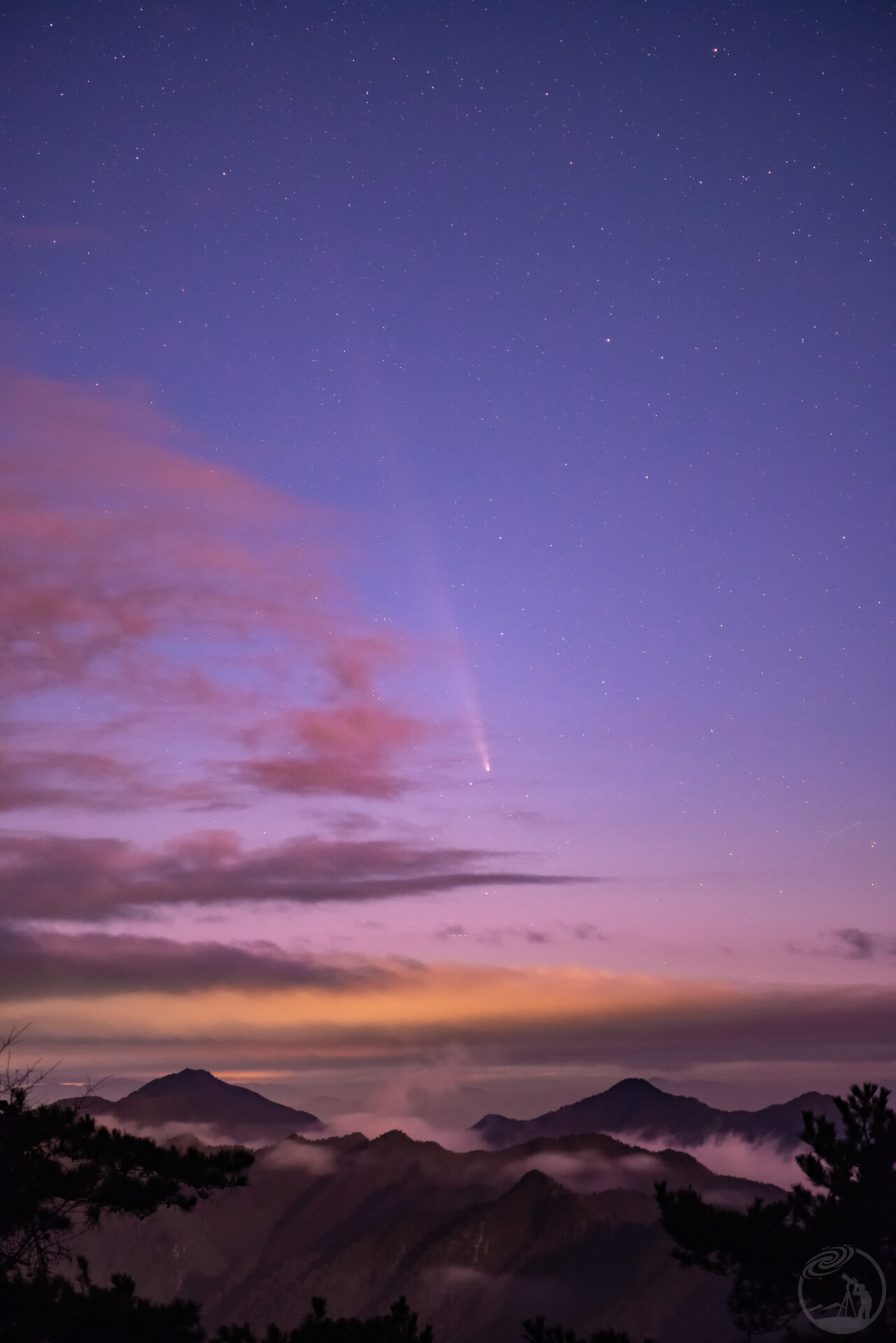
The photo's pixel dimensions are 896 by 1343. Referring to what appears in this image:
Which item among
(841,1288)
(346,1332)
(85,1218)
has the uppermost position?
(85,1218)

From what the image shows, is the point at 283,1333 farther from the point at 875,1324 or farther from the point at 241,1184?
the point at 875,1324

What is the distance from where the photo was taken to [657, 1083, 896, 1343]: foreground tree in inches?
1414

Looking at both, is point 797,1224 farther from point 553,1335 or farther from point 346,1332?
point 346,1332

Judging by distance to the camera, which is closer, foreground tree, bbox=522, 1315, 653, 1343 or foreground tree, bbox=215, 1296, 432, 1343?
foreground tree, bbox=215, 1296, 432, 1343

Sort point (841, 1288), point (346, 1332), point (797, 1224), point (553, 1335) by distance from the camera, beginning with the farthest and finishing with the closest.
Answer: point (797, 1224), point (841, 1288), point (553, 1335), point (346, 1332)

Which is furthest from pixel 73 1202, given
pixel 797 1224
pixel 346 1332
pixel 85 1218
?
pixel 797 1224

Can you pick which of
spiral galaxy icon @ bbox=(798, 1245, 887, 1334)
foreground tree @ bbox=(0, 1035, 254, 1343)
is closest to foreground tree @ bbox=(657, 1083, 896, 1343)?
spiral galaxy icon @ bbox=(798, 1245, 887, 1334)

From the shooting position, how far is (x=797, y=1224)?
37031 millimetres

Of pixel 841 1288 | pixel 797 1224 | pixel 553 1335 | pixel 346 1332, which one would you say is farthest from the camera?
pixel 797 1224

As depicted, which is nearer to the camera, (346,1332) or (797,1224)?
(346,1332)

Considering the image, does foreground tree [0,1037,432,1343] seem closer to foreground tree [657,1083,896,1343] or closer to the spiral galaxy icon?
foreground tree [657,1083,896,1343]

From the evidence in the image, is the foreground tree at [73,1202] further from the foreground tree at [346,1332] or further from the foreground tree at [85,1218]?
the foreground tree at [346,1332]

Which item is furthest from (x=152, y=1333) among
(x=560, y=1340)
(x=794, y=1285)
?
(x=794, y=1285)

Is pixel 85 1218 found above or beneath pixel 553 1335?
above
